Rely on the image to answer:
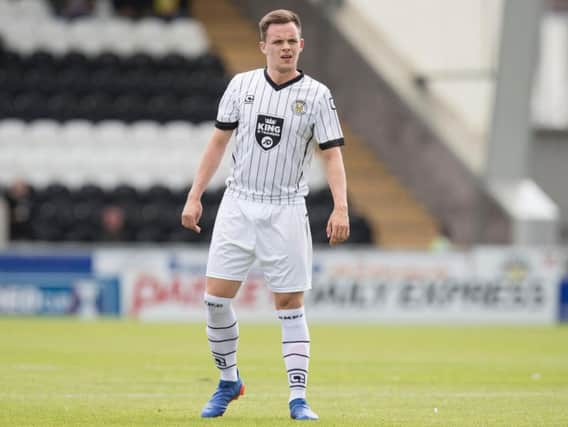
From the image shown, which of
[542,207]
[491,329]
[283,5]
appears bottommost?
[491,329]

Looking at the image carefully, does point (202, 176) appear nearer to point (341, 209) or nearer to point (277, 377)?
point (341, 209)

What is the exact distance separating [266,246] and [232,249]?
212mm

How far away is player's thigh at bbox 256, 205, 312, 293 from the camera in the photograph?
8406 millimetres

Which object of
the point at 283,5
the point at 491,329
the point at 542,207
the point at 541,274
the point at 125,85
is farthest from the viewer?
the point at 283,5

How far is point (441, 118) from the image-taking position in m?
29.9

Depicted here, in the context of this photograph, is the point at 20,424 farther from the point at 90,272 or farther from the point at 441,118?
the point at 441,118

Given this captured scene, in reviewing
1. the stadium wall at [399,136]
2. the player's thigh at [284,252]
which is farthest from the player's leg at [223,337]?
the stadium wall at [399,136]

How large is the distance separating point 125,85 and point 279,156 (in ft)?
76.1

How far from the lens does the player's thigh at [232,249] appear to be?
841 centimetres

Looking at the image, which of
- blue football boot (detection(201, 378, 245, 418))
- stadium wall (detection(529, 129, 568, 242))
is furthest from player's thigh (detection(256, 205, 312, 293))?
stadium wall (detection(529, 129, 568, 242))

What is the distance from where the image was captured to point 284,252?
8414 millimetres


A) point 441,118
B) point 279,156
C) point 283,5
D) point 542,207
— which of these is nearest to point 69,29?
point 283,5

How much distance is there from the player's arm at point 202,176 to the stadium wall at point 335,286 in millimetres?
14876

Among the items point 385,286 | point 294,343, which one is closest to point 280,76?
point 294,343
